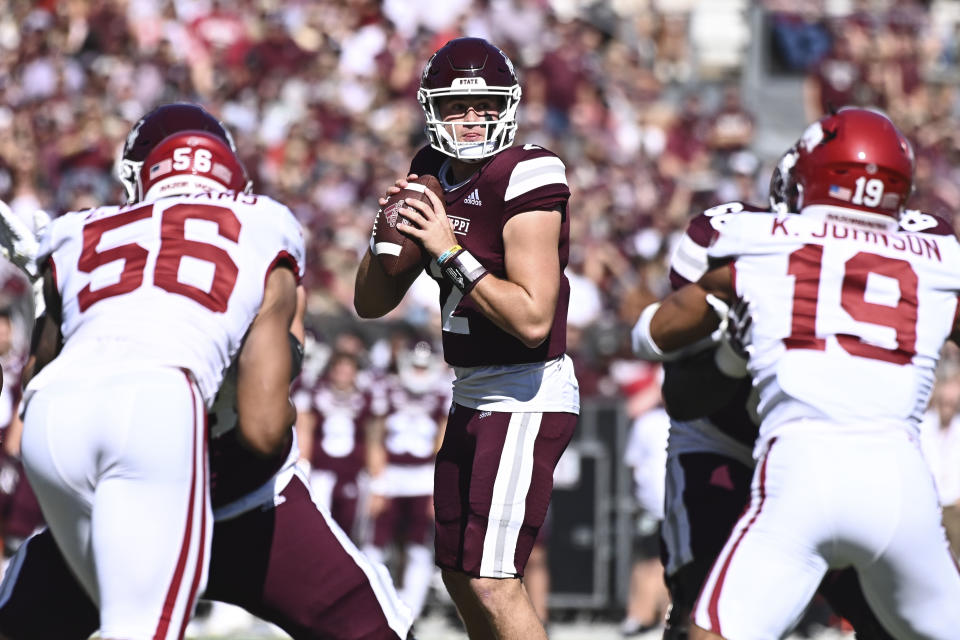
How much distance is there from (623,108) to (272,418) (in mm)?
11545

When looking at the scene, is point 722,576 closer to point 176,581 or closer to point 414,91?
Result: point 176,581

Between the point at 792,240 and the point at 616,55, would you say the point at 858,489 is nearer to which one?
the point at 792,240

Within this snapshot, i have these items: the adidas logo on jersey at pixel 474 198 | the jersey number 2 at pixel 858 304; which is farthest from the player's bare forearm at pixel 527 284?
the jersey number 2 at pixel 858 304

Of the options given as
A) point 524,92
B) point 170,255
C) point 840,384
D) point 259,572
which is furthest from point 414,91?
point 840,384

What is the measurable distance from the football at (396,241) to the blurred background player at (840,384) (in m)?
0.82

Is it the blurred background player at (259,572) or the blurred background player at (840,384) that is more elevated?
the blurred background player at (840,384)

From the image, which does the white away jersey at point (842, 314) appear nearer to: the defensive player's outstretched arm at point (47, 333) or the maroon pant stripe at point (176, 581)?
the maroon pant stripe at point (176, 581)

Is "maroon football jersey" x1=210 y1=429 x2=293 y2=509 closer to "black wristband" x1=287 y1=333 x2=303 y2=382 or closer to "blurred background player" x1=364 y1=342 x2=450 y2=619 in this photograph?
"black wristband" x1=287 y1=333 x2=303 y2=382

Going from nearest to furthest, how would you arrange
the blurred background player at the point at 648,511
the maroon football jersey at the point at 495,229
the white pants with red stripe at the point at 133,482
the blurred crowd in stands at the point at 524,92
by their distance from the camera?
the white pants with red stripe at the point at 133,482 → the maroon football jersey at the point at 495,229 → the blurred background player at the point at 648,511 → the blurred crowd in stands at the point at 524,92

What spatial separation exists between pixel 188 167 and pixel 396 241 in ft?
2.19

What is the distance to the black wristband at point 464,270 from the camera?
420 cm

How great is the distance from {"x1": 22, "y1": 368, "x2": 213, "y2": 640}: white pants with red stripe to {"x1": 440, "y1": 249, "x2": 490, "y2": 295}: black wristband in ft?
3.02

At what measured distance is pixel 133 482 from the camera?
11.3 feet

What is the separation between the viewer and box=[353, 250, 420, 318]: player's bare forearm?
4527mm
